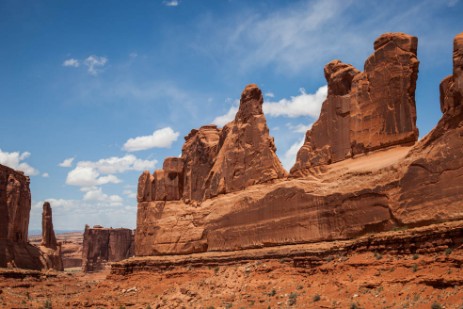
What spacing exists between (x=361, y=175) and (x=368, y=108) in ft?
11.6

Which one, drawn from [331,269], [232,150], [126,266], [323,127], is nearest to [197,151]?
[232,150]

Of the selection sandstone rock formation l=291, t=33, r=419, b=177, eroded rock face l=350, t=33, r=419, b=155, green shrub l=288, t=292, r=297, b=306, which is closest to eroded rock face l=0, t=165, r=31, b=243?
sandstone rock formation l=291, t=33, r=419, b=177

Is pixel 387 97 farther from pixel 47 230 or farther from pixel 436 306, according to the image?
pixel 47 230

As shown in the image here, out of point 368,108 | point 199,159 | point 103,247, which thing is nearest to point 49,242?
point 103,247

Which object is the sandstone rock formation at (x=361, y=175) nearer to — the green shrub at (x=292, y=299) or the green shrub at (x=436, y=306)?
the green shrub at (x=292, y=299)

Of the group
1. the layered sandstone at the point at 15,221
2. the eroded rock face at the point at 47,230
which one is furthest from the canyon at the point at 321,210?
the eroded rock face at the point at 47,230

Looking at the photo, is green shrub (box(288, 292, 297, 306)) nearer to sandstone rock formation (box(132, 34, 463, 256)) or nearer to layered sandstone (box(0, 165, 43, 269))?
sandstone rock formation (box(132, 34, 463, 256))

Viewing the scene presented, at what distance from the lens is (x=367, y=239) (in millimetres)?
22203

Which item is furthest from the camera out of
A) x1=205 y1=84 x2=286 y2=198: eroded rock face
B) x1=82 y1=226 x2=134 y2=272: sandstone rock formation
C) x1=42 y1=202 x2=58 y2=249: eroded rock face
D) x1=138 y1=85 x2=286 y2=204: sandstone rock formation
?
x1=82 y1=226 x2=134 y2=272: sandstone rock formation

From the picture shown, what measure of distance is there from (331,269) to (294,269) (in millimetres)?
2810

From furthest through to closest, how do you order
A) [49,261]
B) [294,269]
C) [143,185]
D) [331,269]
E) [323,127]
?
[49,261]
[143,185]
[323,127]
[294,269]
[331,269]

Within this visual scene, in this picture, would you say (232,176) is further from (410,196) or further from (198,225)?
(410,196)

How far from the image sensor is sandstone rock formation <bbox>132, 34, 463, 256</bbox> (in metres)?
20.3

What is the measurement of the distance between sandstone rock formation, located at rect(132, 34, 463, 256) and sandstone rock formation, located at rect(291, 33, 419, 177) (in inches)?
1.8
